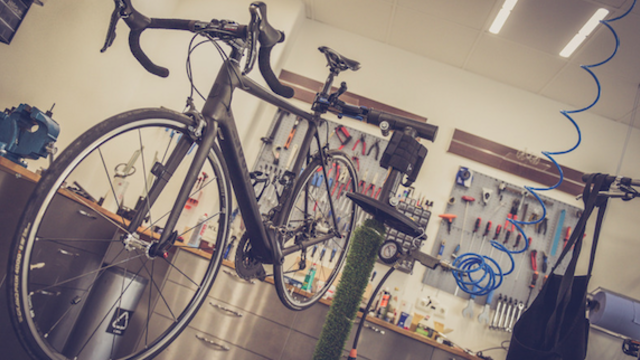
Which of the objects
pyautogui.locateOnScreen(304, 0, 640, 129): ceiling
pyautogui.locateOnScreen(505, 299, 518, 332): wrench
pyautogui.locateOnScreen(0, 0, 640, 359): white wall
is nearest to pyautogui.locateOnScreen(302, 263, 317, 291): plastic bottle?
pyautogui.locateOnScreen(0, 0, 640, 359): white wall

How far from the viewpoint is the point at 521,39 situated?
2.84 meters

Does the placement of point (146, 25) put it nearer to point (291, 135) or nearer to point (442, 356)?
point (291, 135)

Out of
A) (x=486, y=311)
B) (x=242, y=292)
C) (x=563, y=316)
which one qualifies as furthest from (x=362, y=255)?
(x=486, y=311)

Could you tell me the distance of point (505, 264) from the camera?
3014 mm

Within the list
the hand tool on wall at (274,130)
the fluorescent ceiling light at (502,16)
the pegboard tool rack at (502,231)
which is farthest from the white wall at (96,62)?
the pegboard tool rack at (502,231)

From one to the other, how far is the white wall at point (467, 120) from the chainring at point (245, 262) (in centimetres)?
188

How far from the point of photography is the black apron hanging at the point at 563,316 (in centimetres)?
161

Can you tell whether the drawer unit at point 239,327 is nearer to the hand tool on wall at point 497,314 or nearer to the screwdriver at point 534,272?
the hand tool on wall at point 497,314

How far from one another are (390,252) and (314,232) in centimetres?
38

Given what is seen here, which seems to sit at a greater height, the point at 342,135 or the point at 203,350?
the point at 342,135

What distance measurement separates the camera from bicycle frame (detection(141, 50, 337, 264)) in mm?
945

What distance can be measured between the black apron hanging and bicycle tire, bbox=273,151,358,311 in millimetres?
1003

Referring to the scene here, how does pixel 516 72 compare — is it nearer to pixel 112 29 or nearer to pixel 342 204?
pixel 342 204

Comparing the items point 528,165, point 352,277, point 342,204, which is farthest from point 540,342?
point 528,165
